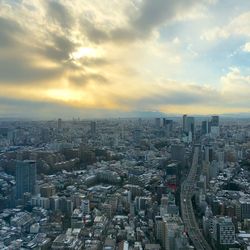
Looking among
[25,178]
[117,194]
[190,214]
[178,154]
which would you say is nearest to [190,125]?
[178,154]

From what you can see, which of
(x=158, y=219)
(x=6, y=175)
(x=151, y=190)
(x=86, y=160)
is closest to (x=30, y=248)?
(x=158, y=219)

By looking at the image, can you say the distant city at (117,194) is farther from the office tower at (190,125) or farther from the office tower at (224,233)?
the office tower at (190,125)

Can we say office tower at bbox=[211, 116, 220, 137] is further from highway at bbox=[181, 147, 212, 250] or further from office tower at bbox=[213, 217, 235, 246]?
office tower at bbox=[213, 217, 235, 246]

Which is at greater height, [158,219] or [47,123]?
[47,123]

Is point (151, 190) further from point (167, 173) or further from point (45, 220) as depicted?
point (45, 220)

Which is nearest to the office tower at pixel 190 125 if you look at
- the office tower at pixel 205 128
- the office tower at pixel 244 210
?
the office tower at pixel 205 128

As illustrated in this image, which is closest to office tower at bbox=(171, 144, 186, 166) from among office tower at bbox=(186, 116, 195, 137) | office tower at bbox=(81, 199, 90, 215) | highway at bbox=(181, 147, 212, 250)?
highway at bbox=(181, 147, 212, 250)
